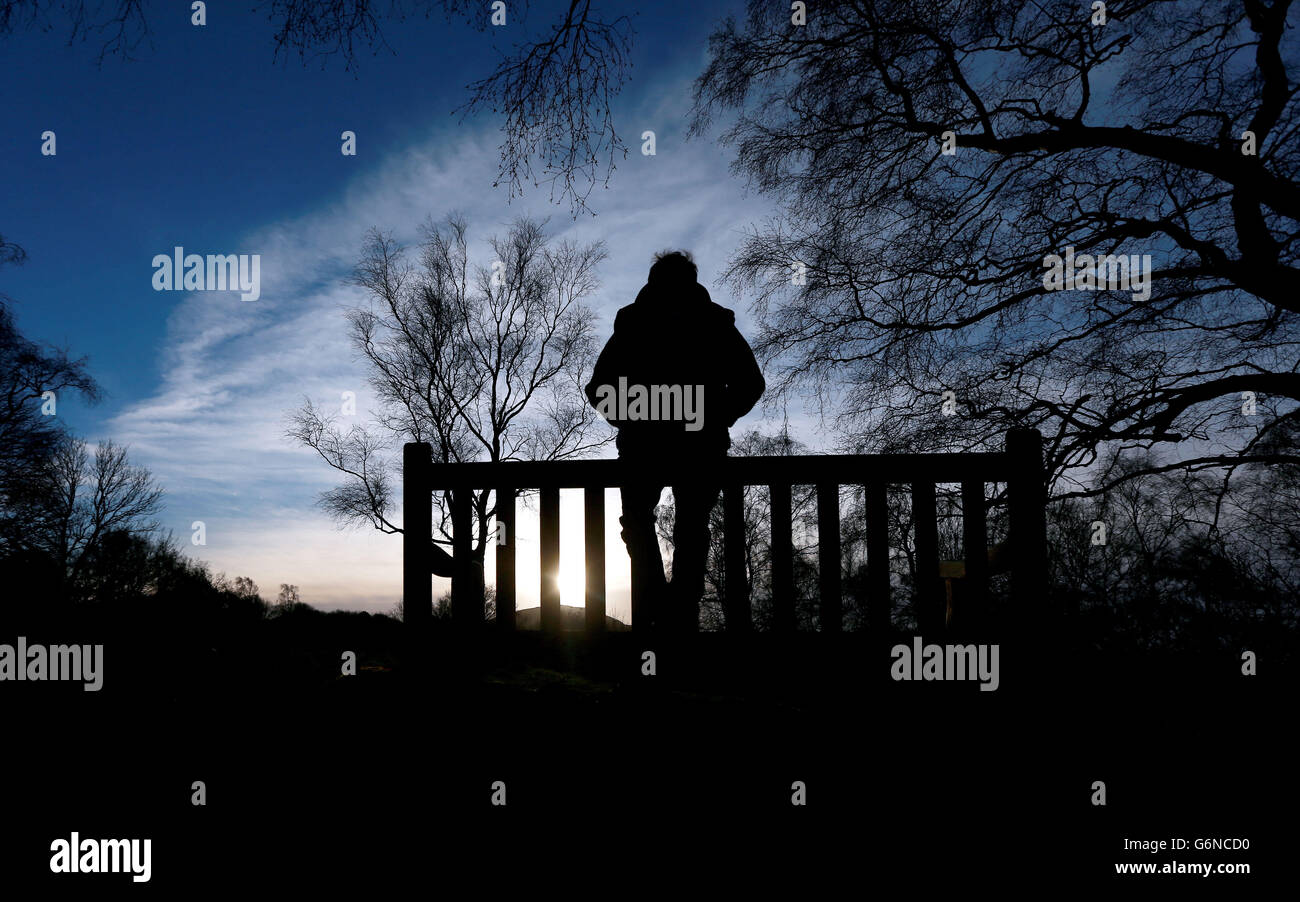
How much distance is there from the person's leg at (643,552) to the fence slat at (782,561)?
0.67m

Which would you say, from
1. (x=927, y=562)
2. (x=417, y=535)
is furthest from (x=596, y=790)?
(x=927, y=562)

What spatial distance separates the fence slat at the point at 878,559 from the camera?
12.4 ft

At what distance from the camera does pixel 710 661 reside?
3762 millimetres

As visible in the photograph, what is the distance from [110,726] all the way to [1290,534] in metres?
10.3

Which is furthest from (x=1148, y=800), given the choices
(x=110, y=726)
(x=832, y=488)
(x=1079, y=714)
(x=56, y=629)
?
(x=56, y=629)

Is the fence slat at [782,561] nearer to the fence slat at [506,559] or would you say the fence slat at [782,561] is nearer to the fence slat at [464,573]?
the fence slat at [506,559]

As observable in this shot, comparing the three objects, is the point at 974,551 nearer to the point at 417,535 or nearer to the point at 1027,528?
the point at 1027,528

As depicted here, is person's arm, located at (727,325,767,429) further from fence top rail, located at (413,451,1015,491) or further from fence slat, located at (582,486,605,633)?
fence slat, located at (582,486,605,633)

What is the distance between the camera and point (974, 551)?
3.78 metres

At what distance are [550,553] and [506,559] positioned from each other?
1.12 ft

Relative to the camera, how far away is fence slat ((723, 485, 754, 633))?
385cm

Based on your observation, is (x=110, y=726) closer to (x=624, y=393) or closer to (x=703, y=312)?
(x=624, y=393)

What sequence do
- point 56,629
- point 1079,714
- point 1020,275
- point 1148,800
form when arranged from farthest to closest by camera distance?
point 1020,275
point 56,629
point 1079,714
point 1148,800

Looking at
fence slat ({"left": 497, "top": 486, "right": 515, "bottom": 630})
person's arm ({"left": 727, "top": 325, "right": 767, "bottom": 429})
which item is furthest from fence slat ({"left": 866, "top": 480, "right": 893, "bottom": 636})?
fence slat ({"left": 497, "top": 486, "right": 515, "bottom": 630})
